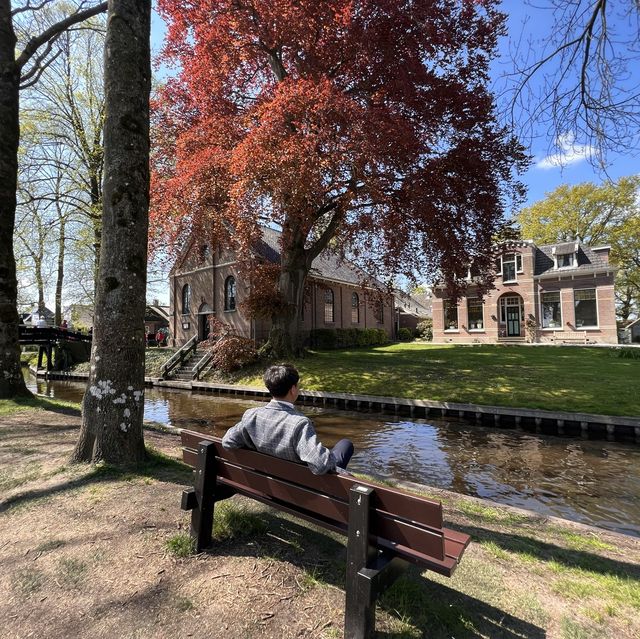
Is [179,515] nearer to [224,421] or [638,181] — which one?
[224,421]

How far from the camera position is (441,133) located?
14.6 m

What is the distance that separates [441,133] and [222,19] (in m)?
8.46

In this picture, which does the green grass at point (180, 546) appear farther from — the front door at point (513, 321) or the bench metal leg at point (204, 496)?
the front door at point (513, 321)

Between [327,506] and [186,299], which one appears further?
[186,299]

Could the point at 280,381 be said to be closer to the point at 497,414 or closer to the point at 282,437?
the point at 282,437

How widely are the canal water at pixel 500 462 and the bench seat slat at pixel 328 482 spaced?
3.17m

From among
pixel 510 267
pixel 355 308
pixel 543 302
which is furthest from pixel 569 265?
pixel 355 308

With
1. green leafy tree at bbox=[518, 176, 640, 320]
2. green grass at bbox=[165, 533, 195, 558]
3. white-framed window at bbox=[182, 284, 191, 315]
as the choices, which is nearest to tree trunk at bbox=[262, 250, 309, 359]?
white-framed window at bbox=[182, 284, 191, 315]

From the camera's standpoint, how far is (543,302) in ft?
95.8

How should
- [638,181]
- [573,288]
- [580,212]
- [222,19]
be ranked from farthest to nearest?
[580,212] < [638,181] < [573,288] < [222,19]

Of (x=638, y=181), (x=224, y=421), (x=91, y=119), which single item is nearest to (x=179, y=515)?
(x=224, y=421)

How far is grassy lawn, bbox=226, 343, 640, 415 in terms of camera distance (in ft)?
32.9

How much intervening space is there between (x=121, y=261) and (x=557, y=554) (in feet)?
16.4

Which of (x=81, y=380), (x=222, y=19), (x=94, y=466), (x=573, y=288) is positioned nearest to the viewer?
(x=94, y=466)
